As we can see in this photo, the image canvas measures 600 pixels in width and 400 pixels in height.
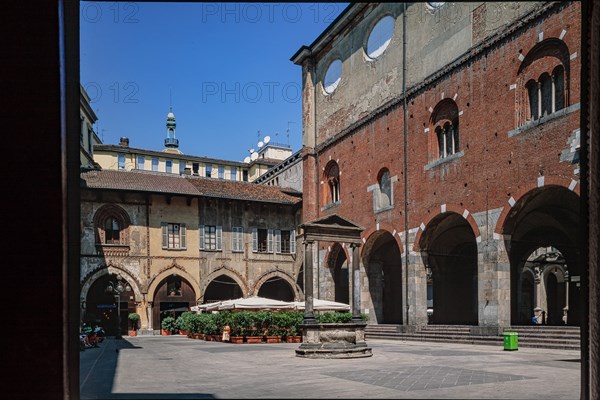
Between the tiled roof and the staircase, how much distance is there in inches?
566

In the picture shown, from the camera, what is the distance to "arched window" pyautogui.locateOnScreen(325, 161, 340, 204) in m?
30.1

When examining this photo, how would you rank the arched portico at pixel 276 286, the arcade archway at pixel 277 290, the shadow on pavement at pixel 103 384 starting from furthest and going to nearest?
the arcade archway at pixel 277 290, the arched portico at pixel 276 286, the shadow on pavement at pixel 103 384

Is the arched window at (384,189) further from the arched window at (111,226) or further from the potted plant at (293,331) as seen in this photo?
the arched window at (111,226)

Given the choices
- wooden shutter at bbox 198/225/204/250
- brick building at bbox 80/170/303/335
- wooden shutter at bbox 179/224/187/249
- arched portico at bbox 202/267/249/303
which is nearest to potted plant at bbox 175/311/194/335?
brick building at bbox 80/170/303/335

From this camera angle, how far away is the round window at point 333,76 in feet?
97.9

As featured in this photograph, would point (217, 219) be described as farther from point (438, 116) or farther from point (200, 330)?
point (438, 116)

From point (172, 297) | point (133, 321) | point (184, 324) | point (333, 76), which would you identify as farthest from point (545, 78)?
point (133, 321)

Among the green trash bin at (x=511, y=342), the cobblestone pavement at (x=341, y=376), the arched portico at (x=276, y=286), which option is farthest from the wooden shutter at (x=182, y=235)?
the green trash bin at (x=511, y=342)

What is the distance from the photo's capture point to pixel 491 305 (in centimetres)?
1850

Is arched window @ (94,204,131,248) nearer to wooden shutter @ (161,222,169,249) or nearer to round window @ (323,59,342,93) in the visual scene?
wooden shutter @ (161,222,169,249)

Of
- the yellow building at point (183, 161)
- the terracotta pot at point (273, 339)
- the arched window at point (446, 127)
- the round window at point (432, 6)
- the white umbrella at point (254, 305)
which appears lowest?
the terracotta pot at point (273, 339)

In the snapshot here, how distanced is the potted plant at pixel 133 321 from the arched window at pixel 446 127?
18.9 meters

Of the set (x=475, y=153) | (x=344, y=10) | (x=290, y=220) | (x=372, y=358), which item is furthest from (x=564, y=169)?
(x=290, y=220)
